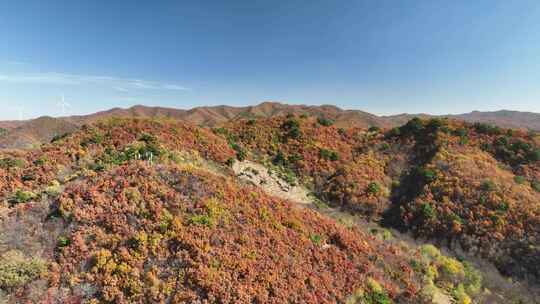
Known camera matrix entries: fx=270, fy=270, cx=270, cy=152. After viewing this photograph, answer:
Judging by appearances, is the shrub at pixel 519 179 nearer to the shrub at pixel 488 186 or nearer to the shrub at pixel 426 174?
the shrub at pixel 488 186

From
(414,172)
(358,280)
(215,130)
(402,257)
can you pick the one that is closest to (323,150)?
(414,172)

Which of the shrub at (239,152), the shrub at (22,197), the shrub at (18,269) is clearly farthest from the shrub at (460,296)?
the shrub at (22,197)

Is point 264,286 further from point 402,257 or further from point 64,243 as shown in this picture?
point 402,257

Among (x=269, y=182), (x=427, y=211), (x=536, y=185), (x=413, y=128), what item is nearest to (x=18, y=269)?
(x=269, y=182)

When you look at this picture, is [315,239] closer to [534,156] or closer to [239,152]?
[239,152]

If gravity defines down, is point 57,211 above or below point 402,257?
above
